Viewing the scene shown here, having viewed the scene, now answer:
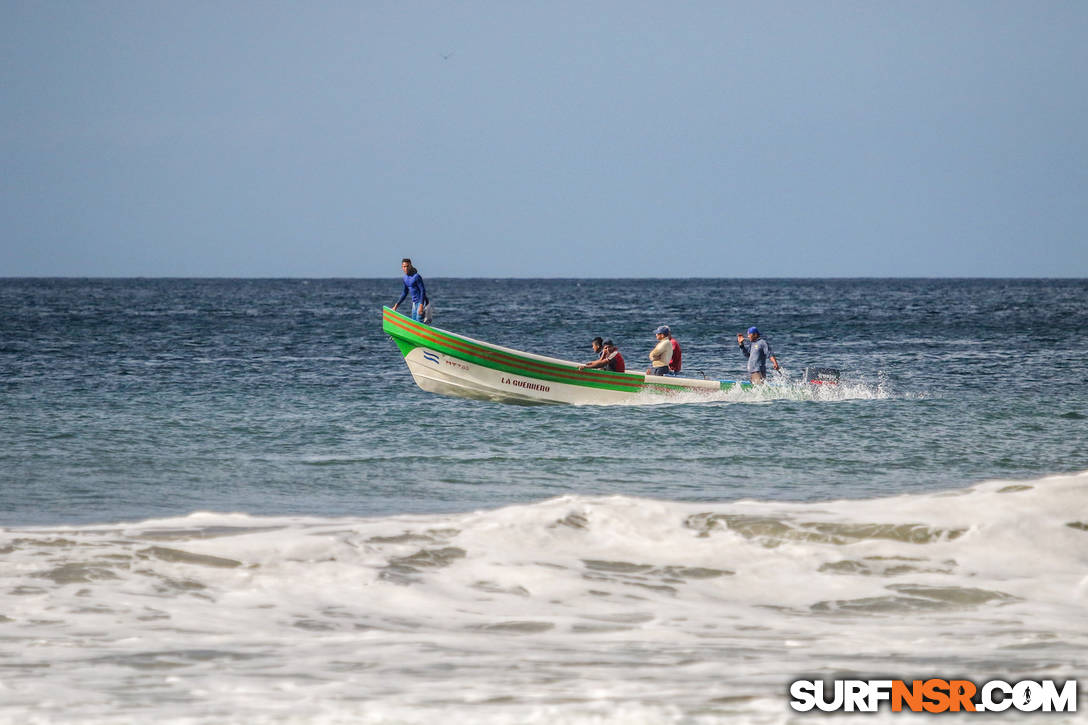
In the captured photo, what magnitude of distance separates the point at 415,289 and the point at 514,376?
246 cm

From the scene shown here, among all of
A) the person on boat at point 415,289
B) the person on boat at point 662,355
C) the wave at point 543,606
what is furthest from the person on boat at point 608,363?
the wave at point 543,606

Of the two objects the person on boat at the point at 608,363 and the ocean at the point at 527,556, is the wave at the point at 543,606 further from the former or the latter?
the person on boat at the point at 608,363

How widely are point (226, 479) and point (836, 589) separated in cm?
774

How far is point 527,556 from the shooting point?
29.2ft

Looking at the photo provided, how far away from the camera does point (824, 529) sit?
9711 millimetres

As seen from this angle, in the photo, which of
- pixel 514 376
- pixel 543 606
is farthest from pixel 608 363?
pixel 543 606

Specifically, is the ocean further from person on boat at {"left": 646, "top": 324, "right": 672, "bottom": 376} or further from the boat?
person on boat at {"left": 646, "top": 324, "right": 672, "bottom": 376}

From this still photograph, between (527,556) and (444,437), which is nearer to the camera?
(527,556)

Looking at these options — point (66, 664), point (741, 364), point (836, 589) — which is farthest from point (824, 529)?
point (741, 364)

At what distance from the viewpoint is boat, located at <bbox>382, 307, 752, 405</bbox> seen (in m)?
20.0

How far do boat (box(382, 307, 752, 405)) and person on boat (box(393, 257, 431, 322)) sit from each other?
263mm

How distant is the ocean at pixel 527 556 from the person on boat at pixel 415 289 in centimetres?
179

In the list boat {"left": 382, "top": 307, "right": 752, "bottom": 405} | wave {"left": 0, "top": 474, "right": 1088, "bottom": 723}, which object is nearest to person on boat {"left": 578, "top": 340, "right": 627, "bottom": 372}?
boat {"left": 382, "top": 307, "right": 752, "bottom": 405}

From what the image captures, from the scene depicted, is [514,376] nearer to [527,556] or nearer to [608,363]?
[608,363]
